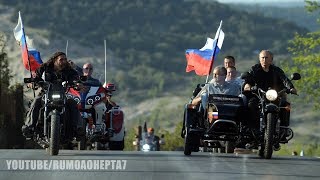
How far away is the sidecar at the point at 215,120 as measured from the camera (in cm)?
1638

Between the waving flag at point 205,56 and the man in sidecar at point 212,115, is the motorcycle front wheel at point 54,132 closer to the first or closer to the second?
the man in sidecar at point 212,115

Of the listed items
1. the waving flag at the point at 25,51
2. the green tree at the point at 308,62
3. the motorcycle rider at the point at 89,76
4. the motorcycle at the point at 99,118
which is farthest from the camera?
the green tree at the point at 308,62

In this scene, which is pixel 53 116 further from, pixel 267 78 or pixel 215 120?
pixel 267 78

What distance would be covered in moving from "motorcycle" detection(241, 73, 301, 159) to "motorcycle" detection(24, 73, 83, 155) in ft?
9.41

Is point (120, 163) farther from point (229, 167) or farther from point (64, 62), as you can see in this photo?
point (64, 62)

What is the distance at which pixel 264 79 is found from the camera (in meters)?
16.6

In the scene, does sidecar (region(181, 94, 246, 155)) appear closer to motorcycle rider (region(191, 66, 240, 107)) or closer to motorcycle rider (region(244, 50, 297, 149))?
motorcycle rider (region(244, 50, 297, 149))

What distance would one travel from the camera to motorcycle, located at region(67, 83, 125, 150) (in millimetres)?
20812

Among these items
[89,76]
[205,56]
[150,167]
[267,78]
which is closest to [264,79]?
[267,78]

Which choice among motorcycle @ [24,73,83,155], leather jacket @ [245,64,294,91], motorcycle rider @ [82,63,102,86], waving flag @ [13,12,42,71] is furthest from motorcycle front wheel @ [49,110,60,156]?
waving flag @ [13,12,42,71]

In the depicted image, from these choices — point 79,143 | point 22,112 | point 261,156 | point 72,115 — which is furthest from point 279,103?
point 22,112

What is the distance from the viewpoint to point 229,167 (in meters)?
14.0

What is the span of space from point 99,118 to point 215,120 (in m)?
5.27

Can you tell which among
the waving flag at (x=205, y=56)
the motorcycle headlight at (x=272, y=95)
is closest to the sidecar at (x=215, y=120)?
the motorcycle headlight at (x=272, y=95)
